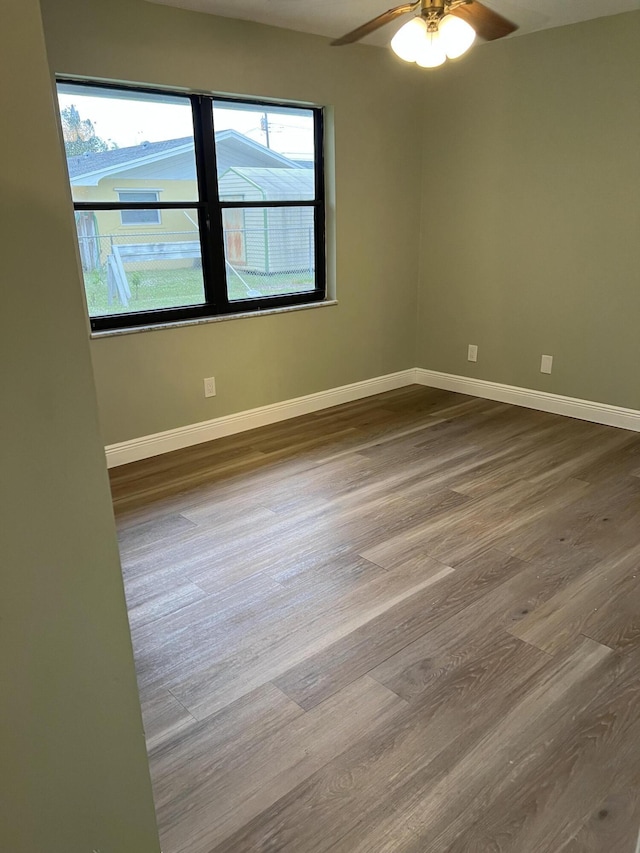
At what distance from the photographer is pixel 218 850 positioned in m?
1.37

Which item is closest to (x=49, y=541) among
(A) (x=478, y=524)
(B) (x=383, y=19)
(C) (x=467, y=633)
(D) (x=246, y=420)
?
(C) (x=467, y=633)

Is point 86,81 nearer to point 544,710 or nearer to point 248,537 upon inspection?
point 248,537

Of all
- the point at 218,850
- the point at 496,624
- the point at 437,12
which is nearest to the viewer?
the point at 218,850

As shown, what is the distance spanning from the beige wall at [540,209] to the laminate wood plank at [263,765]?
9.86ft

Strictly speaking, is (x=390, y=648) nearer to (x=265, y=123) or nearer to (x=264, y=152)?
(x=264, y=152)

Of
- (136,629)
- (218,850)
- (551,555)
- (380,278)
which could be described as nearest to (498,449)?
(551,555)

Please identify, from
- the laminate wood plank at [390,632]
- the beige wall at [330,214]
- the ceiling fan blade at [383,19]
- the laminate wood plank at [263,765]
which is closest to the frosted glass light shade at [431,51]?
the ceiling fan blade at [383,19]

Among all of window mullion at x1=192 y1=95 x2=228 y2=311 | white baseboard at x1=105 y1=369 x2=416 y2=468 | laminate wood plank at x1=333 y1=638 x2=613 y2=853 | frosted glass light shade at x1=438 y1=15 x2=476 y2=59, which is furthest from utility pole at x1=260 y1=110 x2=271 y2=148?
laminate wood plank at x1=333 y1=638 x2=613 y2=853

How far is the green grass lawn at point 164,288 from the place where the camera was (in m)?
3.34

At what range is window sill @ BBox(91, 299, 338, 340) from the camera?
3336mm

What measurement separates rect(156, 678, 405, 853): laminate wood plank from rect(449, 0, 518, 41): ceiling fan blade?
260 cm

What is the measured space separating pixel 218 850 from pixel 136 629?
0.90 meters

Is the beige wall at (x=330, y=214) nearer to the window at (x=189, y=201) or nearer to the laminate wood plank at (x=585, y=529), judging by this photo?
the window at (x=189, y=201)

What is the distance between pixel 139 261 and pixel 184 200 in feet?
1.50
